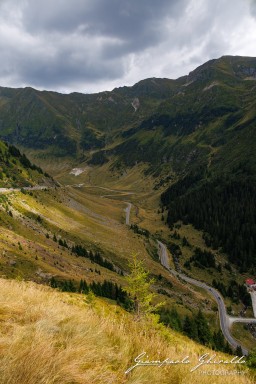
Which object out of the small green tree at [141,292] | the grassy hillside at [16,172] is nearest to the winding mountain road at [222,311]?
the small green tree at [141,292]

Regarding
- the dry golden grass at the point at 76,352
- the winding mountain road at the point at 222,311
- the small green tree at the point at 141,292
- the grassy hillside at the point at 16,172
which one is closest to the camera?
the dry golden grass at the point at 76,352

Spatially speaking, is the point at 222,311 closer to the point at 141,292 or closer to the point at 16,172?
the point at 141,292

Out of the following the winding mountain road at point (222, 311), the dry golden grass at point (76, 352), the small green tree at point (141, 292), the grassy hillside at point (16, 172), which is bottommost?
the winding mountain road at point (222, 311)

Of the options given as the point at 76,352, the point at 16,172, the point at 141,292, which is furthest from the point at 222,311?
the point at 76,352

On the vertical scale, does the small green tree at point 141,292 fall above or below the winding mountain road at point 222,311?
above

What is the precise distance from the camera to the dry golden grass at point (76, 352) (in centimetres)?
461

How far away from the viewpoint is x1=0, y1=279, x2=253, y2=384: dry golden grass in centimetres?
461

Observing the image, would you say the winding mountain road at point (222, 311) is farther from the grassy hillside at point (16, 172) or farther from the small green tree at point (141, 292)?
the grassy hillside at point (16, 172)

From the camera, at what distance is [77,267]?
80438 mm

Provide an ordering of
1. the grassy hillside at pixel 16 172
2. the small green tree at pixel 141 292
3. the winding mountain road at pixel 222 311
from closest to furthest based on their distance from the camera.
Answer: the small green tree at pixel 141 292 → the winding mountain road at pixel 222 311 → the grassy hillside at pixel 16 172

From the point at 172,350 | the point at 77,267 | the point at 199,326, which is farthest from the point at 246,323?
the point at 172,350

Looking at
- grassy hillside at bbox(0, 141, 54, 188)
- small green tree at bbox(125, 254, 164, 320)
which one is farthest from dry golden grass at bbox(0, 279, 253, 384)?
grassy hillside at bbox(0, 141, 54, 188)

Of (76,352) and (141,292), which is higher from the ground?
(76,352)

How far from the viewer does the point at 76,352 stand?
5.41m
